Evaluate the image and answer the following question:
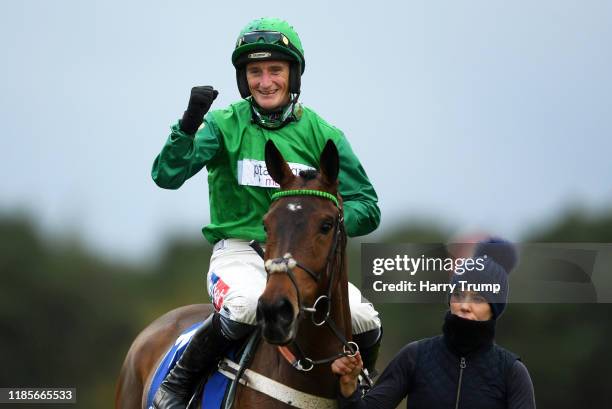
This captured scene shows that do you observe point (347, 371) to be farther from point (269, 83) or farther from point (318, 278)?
point (269, 83)

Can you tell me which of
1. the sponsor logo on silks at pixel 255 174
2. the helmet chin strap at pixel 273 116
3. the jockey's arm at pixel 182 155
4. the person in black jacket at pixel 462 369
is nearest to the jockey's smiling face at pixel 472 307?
the person in black jacket at pixel 462 369

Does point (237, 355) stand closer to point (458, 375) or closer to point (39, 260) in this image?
point (458, 375)

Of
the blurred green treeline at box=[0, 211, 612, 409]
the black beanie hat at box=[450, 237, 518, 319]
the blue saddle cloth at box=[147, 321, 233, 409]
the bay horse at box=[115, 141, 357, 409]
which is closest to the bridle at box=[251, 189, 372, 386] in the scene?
the bay horse at box=[115, 141, 357, 409]

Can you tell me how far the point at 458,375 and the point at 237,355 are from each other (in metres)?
1.12

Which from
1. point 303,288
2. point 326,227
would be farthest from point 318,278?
point 326,227

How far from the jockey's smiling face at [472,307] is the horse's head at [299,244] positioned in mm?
602

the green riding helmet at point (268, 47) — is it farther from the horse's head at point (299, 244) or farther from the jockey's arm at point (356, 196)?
the horse's head at point (299, 244)

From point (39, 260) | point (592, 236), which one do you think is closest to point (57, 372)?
point (39, 260)

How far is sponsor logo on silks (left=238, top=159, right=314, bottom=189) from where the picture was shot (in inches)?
229

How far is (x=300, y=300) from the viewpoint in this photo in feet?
15.6

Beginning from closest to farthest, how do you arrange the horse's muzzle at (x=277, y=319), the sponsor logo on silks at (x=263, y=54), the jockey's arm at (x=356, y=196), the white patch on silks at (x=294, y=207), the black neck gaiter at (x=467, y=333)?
the horse's muzzle at (x=277, y=319) < the white patch on silks at (x=294, y=207) < the black neck gaiter at (x=467, y=333) < the jockey's arm at (x=356, y=196) < the sponsor logo on silks at (x=263, y=54)

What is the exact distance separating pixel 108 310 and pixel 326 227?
17.1 metres

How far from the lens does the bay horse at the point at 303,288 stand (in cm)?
470

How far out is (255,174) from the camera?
5.83m
